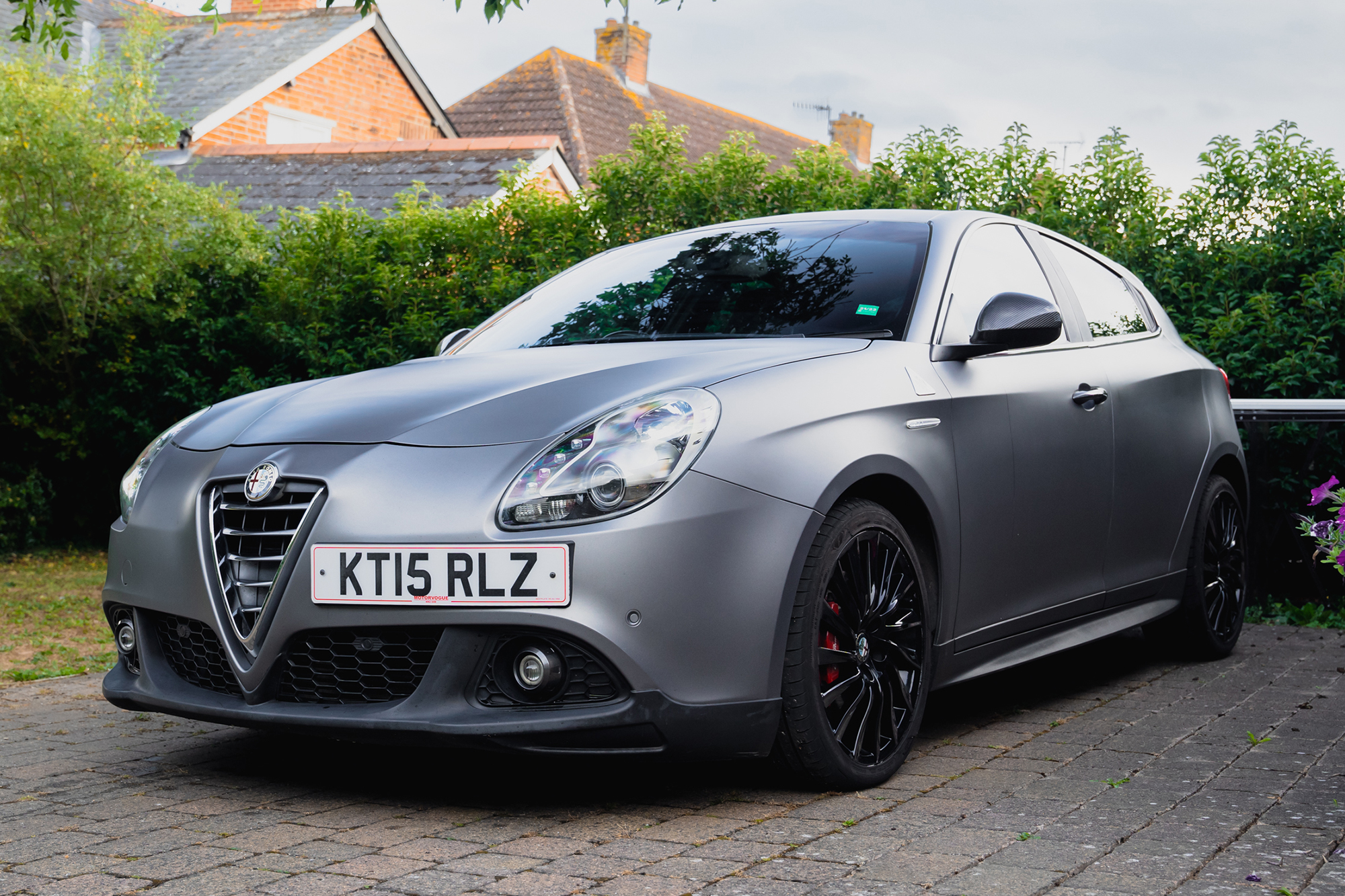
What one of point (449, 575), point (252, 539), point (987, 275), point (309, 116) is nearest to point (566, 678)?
point (449, 575)

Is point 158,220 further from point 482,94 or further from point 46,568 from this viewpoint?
point 482,94

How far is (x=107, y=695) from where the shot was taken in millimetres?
3797

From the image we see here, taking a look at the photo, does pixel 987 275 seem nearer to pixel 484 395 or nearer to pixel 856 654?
pixel 856 654

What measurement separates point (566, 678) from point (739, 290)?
1.63 m

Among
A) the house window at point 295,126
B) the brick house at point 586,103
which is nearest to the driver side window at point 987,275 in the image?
the house window at point 295,126

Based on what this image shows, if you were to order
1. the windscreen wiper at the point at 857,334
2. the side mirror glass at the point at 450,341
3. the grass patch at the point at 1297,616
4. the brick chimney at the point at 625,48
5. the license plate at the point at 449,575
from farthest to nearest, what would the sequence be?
the brick chimney at the point at 625,48 → the grass patch at the point at 1297,616 → the side mirror glass at the point at 450,341 → the windscreen wiper at the point at 857,334 → the license plate at the point at 449,575

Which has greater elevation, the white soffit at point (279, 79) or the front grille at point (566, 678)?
the white soffit at point (279, 79)

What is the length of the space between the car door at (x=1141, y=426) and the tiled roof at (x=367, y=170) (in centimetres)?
972

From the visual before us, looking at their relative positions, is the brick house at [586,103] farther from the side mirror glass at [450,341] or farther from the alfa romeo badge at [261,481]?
the alfa romeo badge at [261,481]

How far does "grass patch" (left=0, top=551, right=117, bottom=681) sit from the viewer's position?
621 centimetres

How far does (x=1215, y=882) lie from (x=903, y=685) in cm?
105

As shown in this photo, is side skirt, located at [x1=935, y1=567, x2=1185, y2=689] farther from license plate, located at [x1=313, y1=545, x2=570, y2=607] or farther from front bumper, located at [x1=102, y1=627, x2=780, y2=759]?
license plate, located at [x1=313, y1=545, x2=570, y2=607]

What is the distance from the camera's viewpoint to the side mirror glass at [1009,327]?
4039 millimetres

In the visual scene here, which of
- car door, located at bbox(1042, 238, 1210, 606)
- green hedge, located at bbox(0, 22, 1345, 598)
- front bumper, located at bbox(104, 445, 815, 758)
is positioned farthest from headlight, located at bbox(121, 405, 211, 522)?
green hedge, located at bbox(0, 22, 1345, 598)
